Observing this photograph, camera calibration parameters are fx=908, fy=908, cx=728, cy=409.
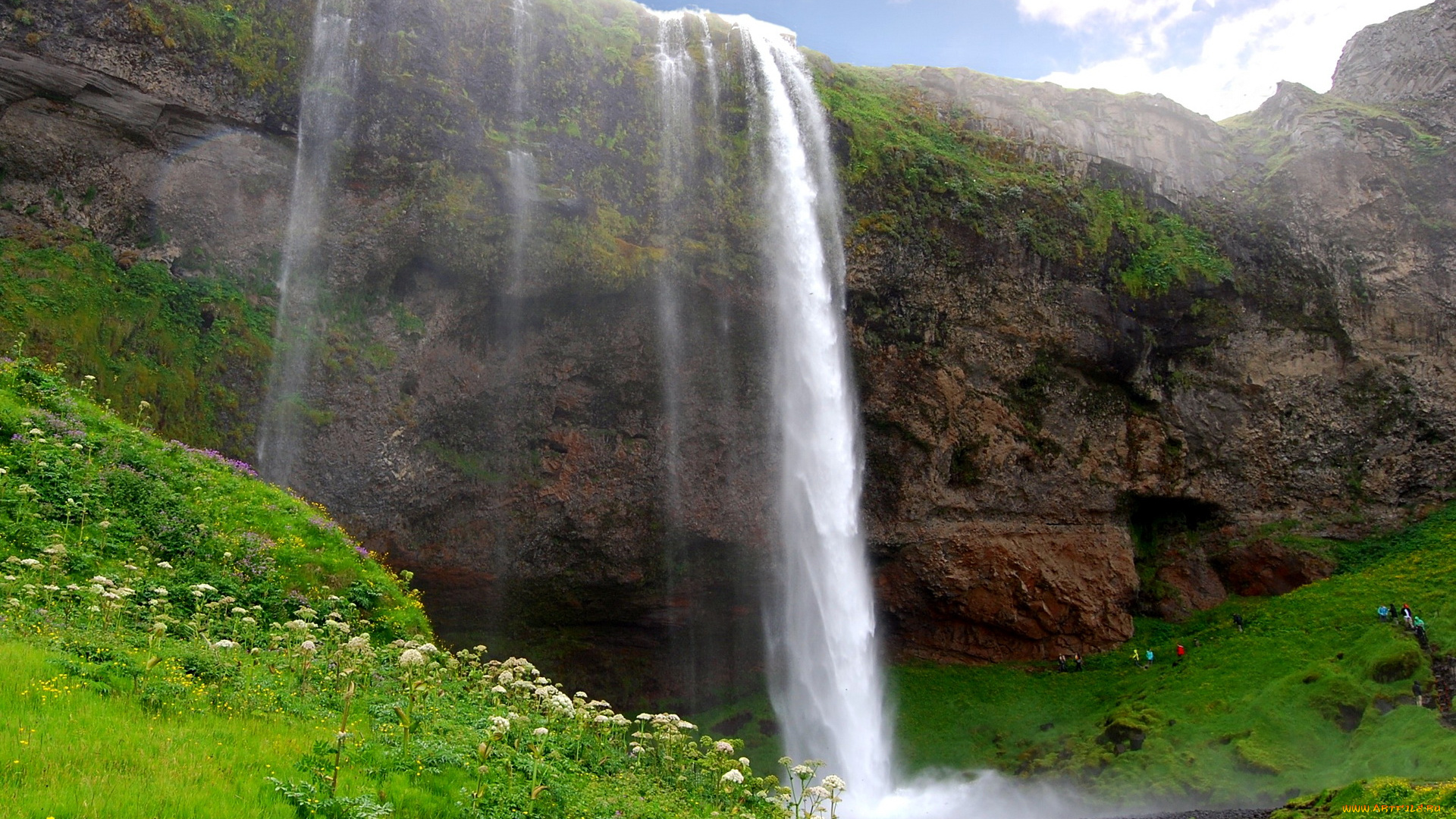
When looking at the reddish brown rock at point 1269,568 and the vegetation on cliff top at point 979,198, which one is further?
the reddish brown rock at point 1269,568

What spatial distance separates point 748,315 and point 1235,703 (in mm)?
16334

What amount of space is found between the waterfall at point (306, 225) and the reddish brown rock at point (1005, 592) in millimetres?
16606

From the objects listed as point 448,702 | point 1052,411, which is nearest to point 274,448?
point 448,702

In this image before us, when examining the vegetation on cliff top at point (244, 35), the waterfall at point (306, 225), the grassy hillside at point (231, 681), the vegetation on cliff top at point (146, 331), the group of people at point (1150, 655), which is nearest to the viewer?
the grassy hillside at point (231, 681)

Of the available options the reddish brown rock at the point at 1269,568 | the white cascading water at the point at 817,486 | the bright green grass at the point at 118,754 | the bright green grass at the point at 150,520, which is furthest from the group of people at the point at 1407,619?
the bright green grass at the point at 118,754

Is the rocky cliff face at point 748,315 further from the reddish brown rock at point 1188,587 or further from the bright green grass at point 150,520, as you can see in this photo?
the bright green grass at point 150,520

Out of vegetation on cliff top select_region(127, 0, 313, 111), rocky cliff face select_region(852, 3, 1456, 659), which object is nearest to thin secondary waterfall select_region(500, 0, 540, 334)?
vegetation on cliff top select_region(127, 0, 313, 111)

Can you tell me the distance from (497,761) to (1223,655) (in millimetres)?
25296

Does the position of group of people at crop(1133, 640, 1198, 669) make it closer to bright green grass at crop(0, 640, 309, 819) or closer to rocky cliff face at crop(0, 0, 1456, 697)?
rocky cliff face at crop(0, 0, 1456, 697)

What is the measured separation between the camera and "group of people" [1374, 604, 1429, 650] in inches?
920

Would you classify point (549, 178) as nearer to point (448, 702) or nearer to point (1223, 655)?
point (448, 702)

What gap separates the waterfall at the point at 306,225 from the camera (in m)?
20.3

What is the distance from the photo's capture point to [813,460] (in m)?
24.6

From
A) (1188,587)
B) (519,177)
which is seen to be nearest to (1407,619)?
(1188,587)
